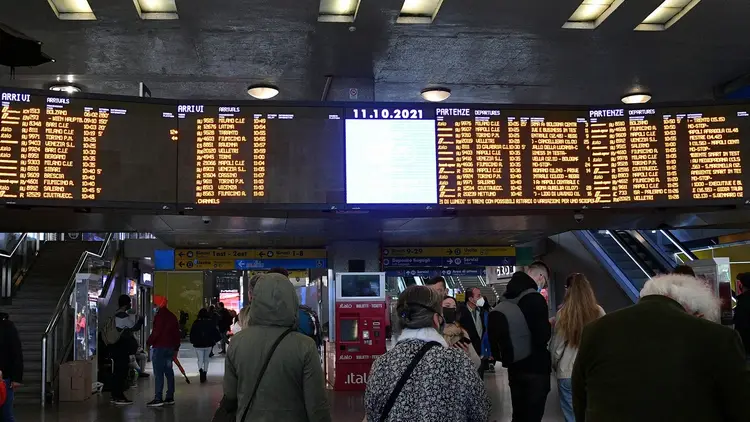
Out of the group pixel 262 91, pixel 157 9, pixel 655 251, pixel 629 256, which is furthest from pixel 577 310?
pixel 655 251

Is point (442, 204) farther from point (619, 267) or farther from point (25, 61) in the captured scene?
point (619, 267)

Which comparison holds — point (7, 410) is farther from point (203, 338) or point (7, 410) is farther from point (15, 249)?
point (15, 249)

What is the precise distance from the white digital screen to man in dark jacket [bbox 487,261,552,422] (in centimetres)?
239

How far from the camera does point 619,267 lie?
603 inches

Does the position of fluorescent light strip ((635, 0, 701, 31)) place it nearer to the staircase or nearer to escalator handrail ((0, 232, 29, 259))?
the staircase

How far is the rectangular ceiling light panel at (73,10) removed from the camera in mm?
7797

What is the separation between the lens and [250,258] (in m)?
17.5

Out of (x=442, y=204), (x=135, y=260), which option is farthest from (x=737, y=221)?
(x=135, y=260)

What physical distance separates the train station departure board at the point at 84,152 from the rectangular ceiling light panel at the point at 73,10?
126 cm

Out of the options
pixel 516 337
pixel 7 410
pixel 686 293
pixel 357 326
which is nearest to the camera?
pixel 686 293

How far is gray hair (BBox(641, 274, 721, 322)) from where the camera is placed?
2.74 meters

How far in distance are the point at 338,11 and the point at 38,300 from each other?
9834 millimetres

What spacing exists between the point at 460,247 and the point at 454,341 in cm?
1208

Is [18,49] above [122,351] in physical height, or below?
above
